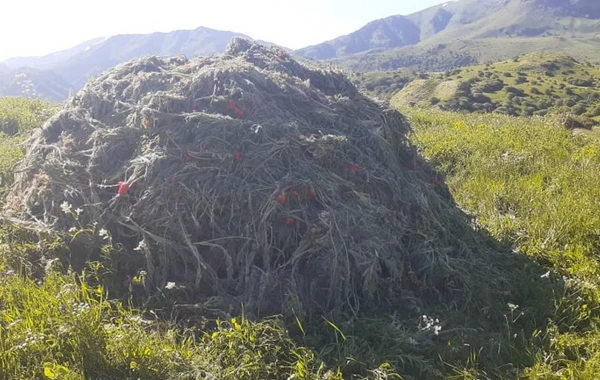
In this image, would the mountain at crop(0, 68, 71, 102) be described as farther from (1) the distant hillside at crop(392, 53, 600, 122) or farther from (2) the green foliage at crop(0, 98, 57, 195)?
(1) the distant hillside at crop(392, 53, 600, 122)

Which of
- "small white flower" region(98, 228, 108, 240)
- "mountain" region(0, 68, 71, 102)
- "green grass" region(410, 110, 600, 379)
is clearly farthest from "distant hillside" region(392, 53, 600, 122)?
"small white flower" region(98, 228, 108, 240)

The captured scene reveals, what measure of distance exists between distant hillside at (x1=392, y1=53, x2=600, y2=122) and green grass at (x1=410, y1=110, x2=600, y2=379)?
62.2 ft

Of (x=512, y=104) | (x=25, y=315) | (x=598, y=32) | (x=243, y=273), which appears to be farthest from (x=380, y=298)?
(x=598, y=32)

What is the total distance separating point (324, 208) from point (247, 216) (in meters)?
0.66

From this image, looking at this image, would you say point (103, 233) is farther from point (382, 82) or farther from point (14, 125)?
point (382, 82)

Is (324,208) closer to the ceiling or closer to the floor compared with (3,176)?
closer to the floor

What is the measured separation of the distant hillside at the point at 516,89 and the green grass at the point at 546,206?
62.2 feet

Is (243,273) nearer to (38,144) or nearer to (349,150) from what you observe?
(349,150)

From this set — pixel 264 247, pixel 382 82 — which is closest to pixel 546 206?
pixel 264 247

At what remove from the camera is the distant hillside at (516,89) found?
29941 mm

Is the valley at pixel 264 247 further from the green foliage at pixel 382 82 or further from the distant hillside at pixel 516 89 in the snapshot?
the green foliage at pixel 382 82

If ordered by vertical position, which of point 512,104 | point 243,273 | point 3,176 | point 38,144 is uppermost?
point 38,144

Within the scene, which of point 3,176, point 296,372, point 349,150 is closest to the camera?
point 296,372

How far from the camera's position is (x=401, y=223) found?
414 centimetres
